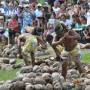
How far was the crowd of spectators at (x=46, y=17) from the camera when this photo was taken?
2339 cm

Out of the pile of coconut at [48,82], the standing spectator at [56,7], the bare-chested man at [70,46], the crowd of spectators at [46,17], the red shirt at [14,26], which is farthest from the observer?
the standing spectator at [56,7]

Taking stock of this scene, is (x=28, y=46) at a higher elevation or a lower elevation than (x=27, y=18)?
higher

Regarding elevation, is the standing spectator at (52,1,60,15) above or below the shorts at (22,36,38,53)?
above

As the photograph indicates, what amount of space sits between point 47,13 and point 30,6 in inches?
61.5

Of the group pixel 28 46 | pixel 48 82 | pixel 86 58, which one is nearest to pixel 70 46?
pixel 48 82

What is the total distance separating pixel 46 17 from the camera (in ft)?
82.5

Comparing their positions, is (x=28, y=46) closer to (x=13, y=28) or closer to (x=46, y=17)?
(x=13, y=28)

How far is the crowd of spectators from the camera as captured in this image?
76.7 ft

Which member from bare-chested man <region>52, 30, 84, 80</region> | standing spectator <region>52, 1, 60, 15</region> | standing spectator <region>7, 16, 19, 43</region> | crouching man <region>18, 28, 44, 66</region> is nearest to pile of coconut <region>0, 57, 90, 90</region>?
bare-chested man <region>52, 30, 84, 80</region>

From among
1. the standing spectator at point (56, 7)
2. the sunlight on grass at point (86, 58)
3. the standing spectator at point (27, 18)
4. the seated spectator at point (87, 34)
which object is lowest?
the sunlight on grass at point (86, 58)

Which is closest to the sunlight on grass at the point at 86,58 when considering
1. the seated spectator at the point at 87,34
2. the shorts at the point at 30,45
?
the seated spectator at the point at 87,34

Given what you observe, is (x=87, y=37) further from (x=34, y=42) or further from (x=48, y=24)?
(x=34, y=42)

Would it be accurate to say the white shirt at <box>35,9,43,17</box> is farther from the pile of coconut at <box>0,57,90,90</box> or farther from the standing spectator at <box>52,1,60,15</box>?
the pile of coconut at <box>0,57,90,90</box>

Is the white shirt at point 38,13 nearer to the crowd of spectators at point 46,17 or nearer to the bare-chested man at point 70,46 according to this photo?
the crowd of spectators at point 46,17
